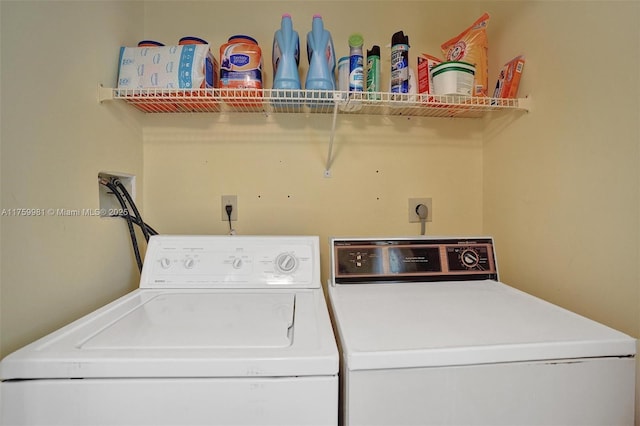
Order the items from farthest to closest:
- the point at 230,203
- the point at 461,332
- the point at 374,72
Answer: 1. the point at 230,203
2. the point at 374,72
3. the point at 461,332

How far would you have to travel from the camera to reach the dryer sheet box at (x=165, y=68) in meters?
1.10

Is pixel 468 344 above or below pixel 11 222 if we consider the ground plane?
below

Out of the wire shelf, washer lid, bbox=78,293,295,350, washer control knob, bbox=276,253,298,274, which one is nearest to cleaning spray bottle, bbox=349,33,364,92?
the wire shelf

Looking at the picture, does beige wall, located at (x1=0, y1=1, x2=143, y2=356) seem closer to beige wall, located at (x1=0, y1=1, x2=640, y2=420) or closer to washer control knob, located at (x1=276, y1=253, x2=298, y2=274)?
beige wall, located at (x1=0, y1=1, x2=640, y2=420)

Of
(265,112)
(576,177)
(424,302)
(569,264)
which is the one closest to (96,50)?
(265,112)

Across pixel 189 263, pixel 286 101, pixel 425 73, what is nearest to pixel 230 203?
pixel 189 263

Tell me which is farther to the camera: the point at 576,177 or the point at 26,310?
the point at 576,177

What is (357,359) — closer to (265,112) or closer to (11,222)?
(11,222)

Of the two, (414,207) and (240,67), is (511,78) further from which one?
(240,67)

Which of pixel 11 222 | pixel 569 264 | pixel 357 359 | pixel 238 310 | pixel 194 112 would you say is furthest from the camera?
pixel 194 112

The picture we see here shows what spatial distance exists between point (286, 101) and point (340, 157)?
38cm

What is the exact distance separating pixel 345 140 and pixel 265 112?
16.0 inches

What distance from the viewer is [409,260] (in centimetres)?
116

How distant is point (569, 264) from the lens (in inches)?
38.9
